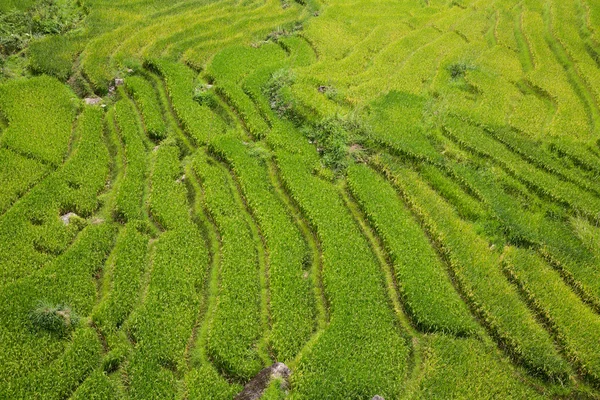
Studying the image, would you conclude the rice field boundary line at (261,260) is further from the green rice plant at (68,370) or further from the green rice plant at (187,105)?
the green rice plant at (68,370)

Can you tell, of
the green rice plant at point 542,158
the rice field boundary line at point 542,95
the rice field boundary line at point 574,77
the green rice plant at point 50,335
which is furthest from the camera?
the rice field boundary line at point 574,77

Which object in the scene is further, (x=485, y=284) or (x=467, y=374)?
(x=485, y=284)

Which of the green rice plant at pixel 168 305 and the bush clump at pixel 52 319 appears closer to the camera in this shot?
the green rice plant at pixel 168 305

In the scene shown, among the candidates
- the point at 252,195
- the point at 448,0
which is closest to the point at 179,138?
the point at 252,195

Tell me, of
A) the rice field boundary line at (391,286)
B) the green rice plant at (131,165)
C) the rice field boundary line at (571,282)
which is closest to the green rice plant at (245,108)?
the green rice plant at (131,165)

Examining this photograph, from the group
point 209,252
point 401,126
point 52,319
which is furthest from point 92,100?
point 401,126

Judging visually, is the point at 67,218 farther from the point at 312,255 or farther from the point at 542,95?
the point at 542,95
